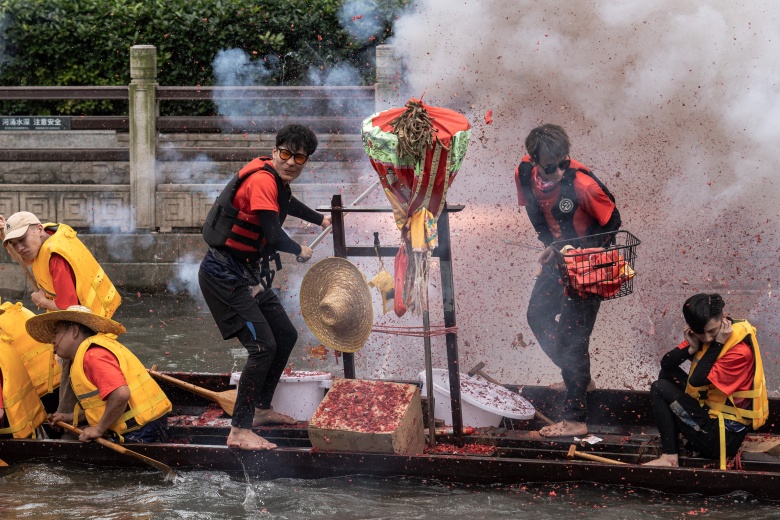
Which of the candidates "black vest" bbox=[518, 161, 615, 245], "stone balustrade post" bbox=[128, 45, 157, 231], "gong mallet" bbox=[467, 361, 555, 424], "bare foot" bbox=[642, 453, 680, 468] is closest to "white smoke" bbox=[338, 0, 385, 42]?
"stone balustrade post" bbox=[128, 45, 157, 231]

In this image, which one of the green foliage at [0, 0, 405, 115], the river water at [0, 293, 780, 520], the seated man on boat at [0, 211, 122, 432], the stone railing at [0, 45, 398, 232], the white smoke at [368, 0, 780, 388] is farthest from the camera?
the green foliage at [0, 0, 405, 115]

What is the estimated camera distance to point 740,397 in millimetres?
6082

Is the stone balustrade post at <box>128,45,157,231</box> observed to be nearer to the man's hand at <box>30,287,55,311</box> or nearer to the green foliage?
the green foliage

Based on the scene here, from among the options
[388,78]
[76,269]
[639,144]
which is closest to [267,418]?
[76,269]

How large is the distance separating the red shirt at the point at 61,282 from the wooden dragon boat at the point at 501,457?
95 centimetres

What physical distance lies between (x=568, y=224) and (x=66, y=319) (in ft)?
11.0

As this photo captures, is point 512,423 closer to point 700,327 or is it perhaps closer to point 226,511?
point 700,327

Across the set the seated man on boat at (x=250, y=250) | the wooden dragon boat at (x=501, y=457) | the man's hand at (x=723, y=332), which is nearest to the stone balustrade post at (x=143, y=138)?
the wooden dragon boat at (x=501, y=457)

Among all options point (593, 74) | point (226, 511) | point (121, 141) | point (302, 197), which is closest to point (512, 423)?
point (226, 511)

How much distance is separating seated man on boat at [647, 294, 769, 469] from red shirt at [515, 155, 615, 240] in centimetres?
92

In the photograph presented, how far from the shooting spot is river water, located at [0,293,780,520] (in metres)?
5.95

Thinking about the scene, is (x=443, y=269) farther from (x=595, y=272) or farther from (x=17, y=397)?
(x=17, y=397)

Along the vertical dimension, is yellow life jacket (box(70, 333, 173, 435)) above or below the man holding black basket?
below

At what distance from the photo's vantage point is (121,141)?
14.6 metres
